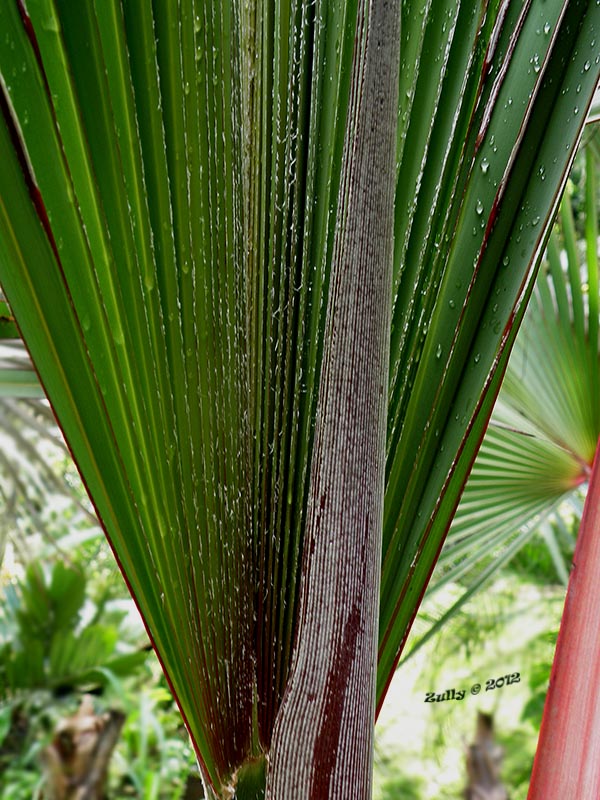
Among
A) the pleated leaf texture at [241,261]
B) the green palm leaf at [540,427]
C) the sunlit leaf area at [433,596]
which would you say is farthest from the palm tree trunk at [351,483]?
the green palm leaf at [540,427]

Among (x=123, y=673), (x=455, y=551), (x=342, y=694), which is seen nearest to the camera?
(x=342, y=694)

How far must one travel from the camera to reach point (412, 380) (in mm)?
261

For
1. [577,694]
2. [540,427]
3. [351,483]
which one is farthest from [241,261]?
[540,427]

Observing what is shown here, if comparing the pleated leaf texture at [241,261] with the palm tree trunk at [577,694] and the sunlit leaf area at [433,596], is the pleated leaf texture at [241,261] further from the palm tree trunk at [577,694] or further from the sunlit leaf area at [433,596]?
the sunlit leaf area at [433,596]

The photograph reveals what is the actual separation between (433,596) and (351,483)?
4.43 feet

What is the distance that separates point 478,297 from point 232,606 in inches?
5.3

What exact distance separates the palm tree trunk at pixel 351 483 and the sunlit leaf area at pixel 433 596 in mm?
355

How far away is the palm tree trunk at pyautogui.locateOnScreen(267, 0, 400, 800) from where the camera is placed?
19 cm

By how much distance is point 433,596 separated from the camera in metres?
1.47

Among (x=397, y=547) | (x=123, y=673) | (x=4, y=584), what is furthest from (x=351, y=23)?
(x=4, y=584)

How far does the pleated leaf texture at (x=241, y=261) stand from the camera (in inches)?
8.4

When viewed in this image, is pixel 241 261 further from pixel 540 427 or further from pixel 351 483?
pixel 540 427

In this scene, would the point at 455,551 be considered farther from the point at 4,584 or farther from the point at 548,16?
the point at 4,584

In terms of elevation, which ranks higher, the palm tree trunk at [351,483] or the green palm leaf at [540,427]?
the green palm leaf at [540,427]
